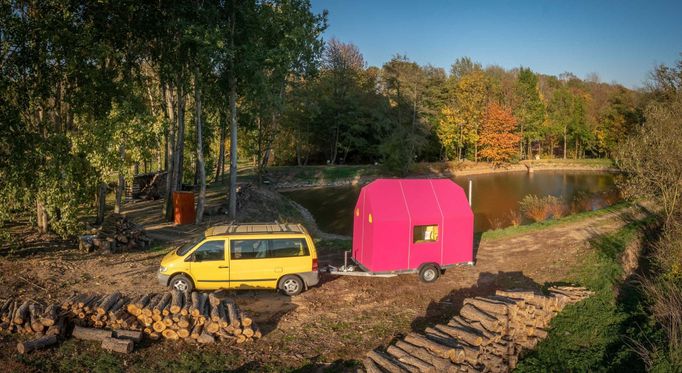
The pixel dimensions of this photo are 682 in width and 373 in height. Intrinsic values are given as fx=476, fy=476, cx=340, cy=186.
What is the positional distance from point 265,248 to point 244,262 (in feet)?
2.50

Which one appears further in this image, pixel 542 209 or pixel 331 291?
pixel 542 209

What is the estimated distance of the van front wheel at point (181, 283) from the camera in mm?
14422

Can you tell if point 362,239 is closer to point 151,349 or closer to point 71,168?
point 151,349

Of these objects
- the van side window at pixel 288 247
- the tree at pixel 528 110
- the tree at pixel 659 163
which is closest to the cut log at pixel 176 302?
the van side window at pixel 288 247

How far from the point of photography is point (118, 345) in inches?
426

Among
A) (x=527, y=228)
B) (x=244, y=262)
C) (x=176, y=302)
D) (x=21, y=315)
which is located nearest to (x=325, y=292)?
(x=244, y=262)

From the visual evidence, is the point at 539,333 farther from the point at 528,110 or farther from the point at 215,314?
the point at 528,110

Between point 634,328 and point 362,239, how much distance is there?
849 centimetres

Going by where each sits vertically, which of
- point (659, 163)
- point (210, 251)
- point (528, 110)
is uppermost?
point (528, 110)

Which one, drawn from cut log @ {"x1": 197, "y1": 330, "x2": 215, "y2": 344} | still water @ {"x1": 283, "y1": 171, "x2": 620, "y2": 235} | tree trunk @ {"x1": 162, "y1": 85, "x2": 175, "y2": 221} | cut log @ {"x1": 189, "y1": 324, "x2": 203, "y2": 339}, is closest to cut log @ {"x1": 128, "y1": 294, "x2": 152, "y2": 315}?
cut log @ {"x1": 189, "y1": 324, "x2": 203, "y2": 339}

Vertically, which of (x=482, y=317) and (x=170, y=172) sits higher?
(x=170, y=172)

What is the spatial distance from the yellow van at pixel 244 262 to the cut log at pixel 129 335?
10.4ft

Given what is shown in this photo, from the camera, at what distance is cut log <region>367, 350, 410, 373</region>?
9672 mm

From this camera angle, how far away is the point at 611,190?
47250 millimetres
